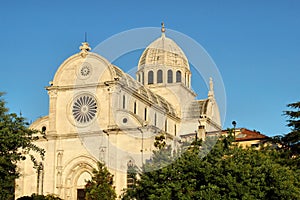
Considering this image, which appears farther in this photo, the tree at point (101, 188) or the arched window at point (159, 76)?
the arched window at point (159, 76)

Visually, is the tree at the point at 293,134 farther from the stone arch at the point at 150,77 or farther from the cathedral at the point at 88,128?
the stone arch at the point at 150,77

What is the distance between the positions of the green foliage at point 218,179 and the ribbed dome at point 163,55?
129 feet

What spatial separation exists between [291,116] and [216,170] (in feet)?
51.4

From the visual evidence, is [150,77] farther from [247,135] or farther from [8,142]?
[8,142]

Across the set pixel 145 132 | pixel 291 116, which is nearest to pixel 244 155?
pixel 291 116

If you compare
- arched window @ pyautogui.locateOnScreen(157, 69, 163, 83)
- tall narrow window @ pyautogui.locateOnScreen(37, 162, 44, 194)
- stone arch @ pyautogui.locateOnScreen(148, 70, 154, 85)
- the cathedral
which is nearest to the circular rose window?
the cathedral

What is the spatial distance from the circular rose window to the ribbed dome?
15.4 metres

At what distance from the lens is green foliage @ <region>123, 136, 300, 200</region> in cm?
3216

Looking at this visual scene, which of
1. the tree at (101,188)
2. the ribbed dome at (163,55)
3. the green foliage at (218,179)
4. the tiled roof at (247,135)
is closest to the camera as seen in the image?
the green foliage at (218,179)

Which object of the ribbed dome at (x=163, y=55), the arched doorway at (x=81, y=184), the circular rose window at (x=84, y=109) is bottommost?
the arched doorway at (x=81, y=184)

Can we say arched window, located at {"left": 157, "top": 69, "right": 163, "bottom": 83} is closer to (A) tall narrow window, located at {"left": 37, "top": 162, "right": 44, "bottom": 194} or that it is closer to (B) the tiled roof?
(B) the tiled roof

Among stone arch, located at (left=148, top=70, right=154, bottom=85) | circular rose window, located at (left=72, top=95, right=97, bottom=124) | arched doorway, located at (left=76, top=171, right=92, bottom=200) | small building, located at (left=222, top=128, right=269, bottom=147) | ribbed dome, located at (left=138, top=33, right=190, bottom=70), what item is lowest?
arched doorway, located at (left=76, top=171, right=92, bottom=200)

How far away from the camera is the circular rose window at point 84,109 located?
61.1 meters

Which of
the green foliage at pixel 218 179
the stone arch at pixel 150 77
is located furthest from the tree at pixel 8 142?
the stone arch at pixel 150 77
